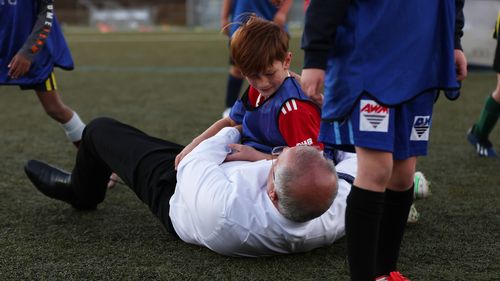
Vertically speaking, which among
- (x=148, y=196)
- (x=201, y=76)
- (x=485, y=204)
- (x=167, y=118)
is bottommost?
(x=201, y=76)

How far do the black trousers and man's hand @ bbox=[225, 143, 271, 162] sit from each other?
0.23 m

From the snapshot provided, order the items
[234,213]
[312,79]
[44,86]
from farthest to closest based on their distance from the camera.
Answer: [44,86], [234,213], [312,79]

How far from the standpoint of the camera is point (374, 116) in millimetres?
1815

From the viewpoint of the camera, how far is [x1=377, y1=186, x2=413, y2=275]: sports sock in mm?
2041

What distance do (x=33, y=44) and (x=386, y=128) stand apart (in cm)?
222

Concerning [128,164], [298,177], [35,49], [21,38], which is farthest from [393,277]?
[21,38]

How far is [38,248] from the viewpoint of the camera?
253 centimetres

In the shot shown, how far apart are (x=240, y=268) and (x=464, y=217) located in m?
1.14

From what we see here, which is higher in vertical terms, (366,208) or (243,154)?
(366,208)

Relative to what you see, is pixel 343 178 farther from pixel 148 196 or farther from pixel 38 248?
pixel 38 248

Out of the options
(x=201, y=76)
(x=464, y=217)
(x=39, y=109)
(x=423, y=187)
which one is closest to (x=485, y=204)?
(x=464, y=217)

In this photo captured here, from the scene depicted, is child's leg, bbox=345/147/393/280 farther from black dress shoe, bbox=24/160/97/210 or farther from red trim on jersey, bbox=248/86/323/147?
black dress shoe, bbox=24/160/97/210

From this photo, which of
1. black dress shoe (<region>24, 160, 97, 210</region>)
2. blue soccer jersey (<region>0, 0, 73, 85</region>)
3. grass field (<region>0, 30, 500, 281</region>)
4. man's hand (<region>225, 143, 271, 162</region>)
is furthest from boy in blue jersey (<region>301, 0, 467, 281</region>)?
blue soccer jersey (<region>0, 0, 73, 85</region>)

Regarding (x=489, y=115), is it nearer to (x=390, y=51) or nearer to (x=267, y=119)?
(x=267, y=119)
